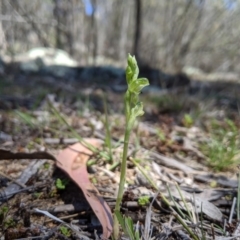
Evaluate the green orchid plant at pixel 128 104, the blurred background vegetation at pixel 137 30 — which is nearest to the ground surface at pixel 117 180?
the green orchid plant at pixel 128 104

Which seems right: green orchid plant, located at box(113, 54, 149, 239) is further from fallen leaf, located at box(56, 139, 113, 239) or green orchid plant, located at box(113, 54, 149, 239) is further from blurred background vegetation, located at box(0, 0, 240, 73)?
blurred background vegetation, located at box(0, 0, 240, 73)

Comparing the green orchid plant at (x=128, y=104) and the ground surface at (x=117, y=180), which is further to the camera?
the ground surface at (x=117, y=180)

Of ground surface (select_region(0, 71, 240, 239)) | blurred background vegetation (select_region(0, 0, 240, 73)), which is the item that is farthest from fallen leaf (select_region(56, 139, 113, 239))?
blurred background vegetation (select_region(0, 0, 240, 73))

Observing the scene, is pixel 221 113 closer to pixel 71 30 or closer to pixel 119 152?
pixel 119 152

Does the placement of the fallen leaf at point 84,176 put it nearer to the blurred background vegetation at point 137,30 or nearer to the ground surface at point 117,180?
the ground surface at point 117,180

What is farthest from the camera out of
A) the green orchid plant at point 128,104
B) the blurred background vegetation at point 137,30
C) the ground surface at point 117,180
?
the blurred background vegetation at point 137,30

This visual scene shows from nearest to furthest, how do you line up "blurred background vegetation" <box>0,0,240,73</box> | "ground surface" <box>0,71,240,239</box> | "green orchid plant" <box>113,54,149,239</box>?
"green orchid plant" <box>113,54,149,239</box>, "ground surface" <box>0,71,240,239</box>, "blurred background vegetation" <box>0,0,240,73</box>

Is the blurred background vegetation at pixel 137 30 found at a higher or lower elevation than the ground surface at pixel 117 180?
higher
